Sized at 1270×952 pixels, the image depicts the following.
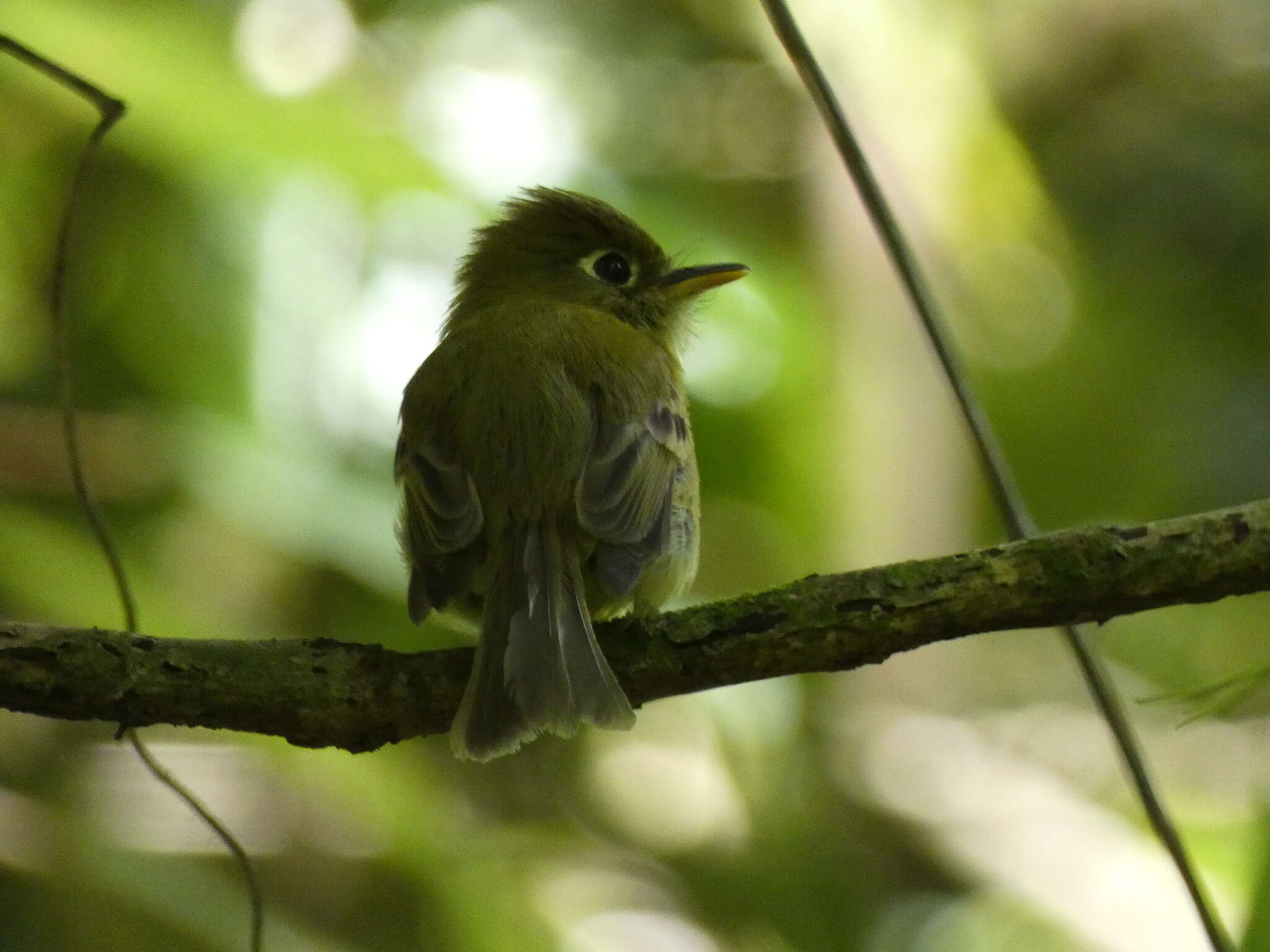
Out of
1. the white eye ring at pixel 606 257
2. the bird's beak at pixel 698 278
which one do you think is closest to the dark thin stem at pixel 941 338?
the bird's beak at pixel 698 278

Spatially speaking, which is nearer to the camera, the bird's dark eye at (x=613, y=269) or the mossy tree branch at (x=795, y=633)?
the mossy tree branch at (x=795, y=633)

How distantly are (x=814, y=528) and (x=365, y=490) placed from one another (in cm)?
194

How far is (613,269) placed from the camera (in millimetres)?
4328

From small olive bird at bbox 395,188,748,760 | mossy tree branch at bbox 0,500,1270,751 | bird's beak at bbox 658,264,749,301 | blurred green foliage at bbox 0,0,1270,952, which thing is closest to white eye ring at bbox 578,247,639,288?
bird's beak at bbox 658,264,749,301

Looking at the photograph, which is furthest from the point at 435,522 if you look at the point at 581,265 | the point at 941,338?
the point at 581,265

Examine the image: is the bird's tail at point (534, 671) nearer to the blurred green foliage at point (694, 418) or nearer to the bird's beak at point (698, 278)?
the bird's beak at point (698, 278)

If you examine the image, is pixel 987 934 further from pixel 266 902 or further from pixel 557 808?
pixel 266 902

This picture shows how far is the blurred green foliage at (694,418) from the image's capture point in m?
4.65

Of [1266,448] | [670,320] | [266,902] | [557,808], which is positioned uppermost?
[1266,448]

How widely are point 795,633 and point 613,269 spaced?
2070 mm

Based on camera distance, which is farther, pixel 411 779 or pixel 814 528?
pixel 814 528

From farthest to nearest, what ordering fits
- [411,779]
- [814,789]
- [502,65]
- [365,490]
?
[502,65] → [814,789] → [411,779] → [365,490]

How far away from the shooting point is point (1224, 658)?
6.27 metres

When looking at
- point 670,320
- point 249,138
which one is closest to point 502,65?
point 249,138
